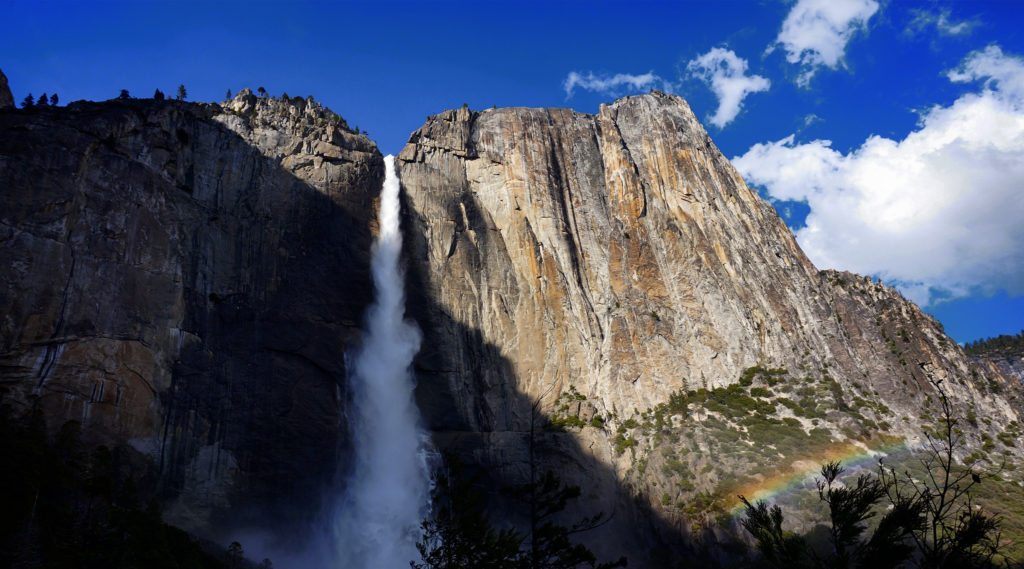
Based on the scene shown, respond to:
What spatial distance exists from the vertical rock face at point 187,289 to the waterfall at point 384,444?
1870 mm

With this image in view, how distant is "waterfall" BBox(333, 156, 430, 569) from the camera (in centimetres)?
4059

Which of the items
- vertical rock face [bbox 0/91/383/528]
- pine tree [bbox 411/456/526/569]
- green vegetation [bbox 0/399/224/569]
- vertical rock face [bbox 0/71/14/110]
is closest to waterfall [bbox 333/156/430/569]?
vertical rock face [bbox 0/91/383/528]

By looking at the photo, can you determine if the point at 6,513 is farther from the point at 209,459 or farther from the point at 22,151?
the point at 22,151

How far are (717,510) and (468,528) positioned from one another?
23721 mm

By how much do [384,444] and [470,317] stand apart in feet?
39.1

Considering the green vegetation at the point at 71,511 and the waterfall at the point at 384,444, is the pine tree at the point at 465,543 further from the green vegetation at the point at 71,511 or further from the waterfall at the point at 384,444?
the waterfall at the point at 384,444

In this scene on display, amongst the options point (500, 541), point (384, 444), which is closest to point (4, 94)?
point (384, 444)

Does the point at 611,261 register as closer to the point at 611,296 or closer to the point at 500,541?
the point at 611,296

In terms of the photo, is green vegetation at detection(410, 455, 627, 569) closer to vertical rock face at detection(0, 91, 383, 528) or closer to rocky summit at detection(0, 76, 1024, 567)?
rocky summit at detection(0, 76, 1024, 567)

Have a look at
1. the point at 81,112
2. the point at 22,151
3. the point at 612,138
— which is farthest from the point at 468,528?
the point at 612,138

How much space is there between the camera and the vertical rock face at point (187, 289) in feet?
111

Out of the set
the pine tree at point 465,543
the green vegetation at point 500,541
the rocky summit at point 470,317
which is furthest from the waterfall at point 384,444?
the green vegetation at point 500,541

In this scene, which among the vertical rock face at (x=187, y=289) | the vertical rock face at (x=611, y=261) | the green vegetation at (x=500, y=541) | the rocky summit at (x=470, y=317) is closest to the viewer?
the green vegetation at (x=500, y=541)

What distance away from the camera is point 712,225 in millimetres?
55906
